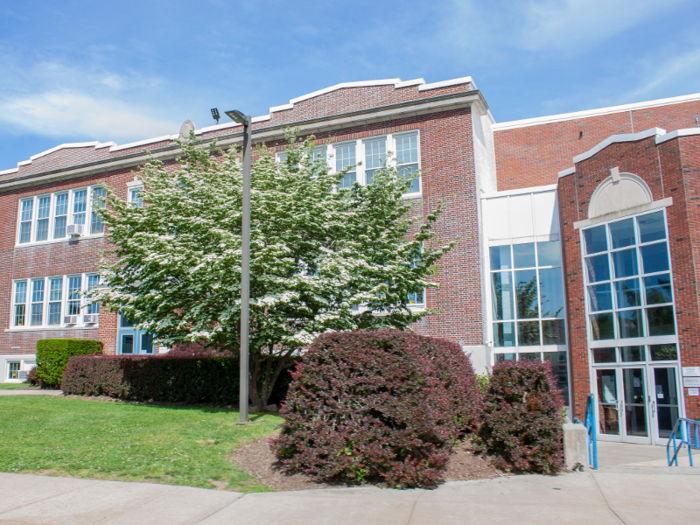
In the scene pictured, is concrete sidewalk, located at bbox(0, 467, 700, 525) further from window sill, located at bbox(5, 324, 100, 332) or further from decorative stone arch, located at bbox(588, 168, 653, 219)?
window sill, located at bbox(5, 324, 100, 332)

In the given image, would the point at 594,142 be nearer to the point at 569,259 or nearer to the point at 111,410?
the point at 569,259

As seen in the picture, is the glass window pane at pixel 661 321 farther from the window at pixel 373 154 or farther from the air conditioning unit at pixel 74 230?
the air conditioning unit at pixel 74 230

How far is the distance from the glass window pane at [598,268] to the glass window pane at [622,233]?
538 mm

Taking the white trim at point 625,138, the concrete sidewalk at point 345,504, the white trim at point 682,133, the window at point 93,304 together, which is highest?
the white trim at point 625,138

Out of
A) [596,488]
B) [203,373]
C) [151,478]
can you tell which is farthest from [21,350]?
[596,488]

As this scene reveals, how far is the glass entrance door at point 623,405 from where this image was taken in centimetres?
→ 1555

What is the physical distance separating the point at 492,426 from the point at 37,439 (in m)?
6.94

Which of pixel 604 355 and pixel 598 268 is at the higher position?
pixel 598 268

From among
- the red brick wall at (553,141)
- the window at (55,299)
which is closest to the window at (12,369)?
the window at (55,299)

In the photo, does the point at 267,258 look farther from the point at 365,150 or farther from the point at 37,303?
the point at 37,303

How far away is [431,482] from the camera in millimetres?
7215

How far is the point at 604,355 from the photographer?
16.8m

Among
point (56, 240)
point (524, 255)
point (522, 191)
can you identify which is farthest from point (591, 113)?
point (56, 240)

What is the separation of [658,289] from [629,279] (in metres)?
0.94
